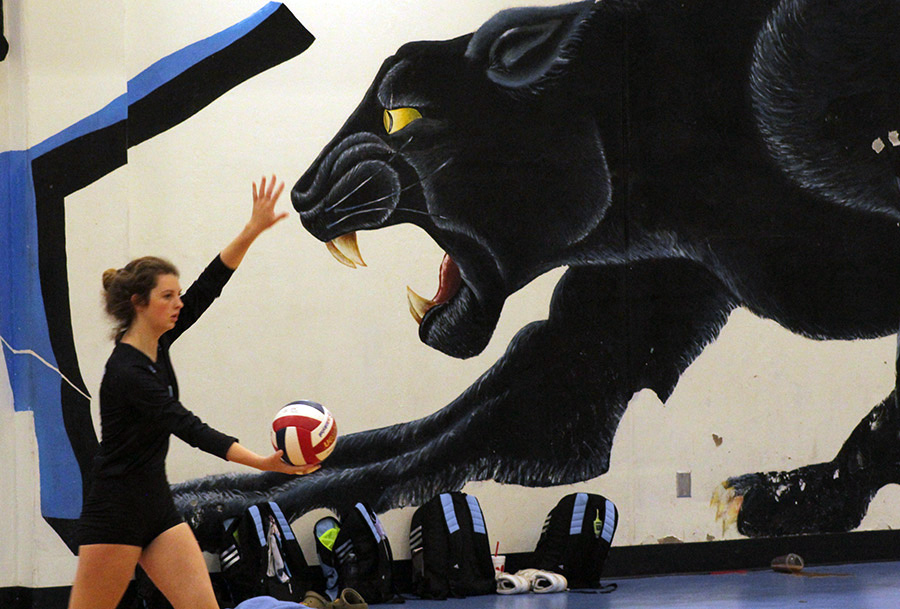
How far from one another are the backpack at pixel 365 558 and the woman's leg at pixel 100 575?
9.57 ft

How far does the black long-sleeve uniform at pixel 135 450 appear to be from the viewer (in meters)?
3.60

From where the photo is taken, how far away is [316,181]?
6777 mm

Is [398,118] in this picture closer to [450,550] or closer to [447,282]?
[447,282]

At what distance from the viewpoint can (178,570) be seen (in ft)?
11.9

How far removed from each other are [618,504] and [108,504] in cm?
436

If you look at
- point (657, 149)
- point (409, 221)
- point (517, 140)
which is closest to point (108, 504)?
point (409, 221)

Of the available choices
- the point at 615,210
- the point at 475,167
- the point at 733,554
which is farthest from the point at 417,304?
the point at 733,554

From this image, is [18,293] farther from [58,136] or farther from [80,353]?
[58,136]

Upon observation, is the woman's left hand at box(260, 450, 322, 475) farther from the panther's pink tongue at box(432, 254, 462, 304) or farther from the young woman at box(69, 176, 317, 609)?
the panther's pink tongue at box(432, 254, 462, 304)

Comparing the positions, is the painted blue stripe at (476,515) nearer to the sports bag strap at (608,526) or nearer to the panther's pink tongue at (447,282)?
the sports bag strap at (608,526)

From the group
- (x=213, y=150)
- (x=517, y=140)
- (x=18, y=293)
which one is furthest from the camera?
(x=517, y=140)

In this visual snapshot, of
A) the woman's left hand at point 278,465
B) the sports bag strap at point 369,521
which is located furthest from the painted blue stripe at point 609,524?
the woman's left hand at point 278,465

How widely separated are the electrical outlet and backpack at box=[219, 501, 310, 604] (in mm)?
2648

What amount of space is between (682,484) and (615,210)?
77.0 inches
